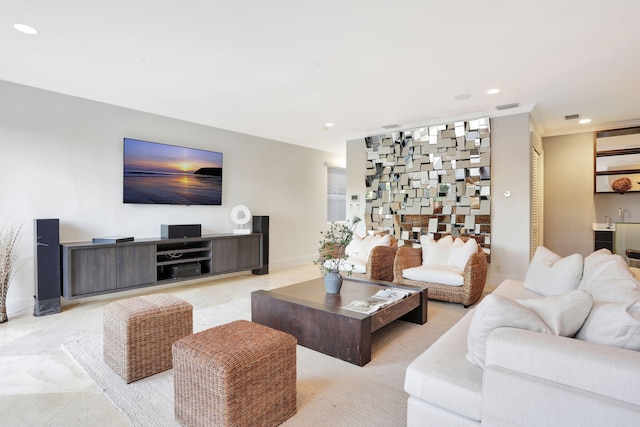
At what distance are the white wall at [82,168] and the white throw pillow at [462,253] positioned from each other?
351 centimetres

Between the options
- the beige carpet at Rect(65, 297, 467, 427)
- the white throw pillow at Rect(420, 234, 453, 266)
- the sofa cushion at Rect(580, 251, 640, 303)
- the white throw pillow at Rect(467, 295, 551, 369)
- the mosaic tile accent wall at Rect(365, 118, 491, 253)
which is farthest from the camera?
the mosaic tile accent wall at Rect(365, 118, 491, 253)

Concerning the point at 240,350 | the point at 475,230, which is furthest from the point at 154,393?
the point at 475,230

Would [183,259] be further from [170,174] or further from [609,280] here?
[609,280]

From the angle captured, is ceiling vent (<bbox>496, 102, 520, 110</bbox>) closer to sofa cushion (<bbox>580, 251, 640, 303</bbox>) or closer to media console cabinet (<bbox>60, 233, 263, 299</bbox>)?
→ sofa cushion (<bbox>580, 251, 640, 303</bbox>)

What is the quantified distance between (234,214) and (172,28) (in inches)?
128

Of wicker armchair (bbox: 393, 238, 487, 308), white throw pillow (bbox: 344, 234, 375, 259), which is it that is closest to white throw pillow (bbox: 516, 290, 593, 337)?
wicker armchair (bbox: 393, 238, 487, 308)

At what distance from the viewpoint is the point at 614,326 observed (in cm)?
124

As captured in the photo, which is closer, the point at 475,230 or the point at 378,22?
the point at 378,22

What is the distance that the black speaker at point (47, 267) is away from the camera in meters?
3.44

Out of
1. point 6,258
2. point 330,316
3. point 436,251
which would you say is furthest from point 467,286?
point 6,258

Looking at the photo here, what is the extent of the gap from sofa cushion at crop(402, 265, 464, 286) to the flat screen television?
10.7 ft

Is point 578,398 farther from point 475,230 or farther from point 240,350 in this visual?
point 475,230

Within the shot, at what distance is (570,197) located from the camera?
6.03 metres

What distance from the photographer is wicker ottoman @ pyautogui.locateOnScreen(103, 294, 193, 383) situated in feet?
6.81
